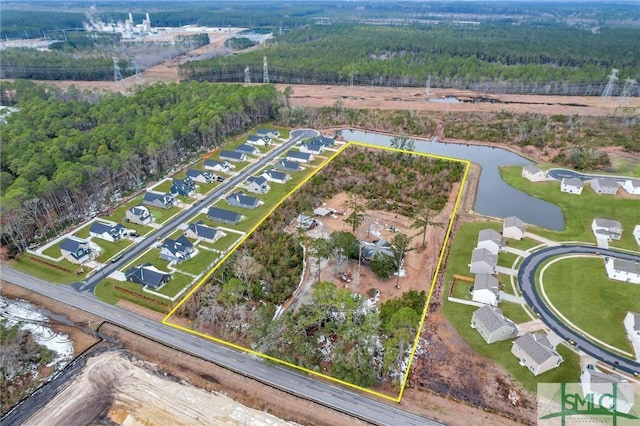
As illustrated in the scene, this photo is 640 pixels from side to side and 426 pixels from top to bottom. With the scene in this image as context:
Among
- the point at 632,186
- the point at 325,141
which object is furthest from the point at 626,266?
the point at 325,141

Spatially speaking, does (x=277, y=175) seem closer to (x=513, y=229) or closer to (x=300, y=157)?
(x=300, y=157)

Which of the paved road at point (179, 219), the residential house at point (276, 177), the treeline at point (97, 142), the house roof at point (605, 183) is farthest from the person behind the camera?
the residential house at point (276, 177)

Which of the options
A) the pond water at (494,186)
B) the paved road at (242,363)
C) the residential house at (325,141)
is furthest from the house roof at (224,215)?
the pond water at (494,186)

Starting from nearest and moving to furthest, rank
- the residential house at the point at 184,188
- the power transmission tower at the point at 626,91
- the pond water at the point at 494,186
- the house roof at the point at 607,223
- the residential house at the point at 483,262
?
the residential house at the point at 483,262, the house roof at the point at 607,223, the pond water at the point at 494,186, the residential house at the point at 184,188, the power transmission tower at the point at 626,91

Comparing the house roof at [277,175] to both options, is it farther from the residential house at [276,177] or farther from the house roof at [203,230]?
the house roof at [203,230]

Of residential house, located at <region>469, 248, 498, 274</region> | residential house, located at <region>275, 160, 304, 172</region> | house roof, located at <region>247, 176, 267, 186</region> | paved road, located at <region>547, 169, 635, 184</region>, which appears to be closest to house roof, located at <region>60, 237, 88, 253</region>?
house roof, located at <region>247, 176, 267, 186</region>

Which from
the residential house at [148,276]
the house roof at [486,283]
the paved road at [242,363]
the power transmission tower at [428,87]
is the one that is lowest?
the paved road at [242,363]
